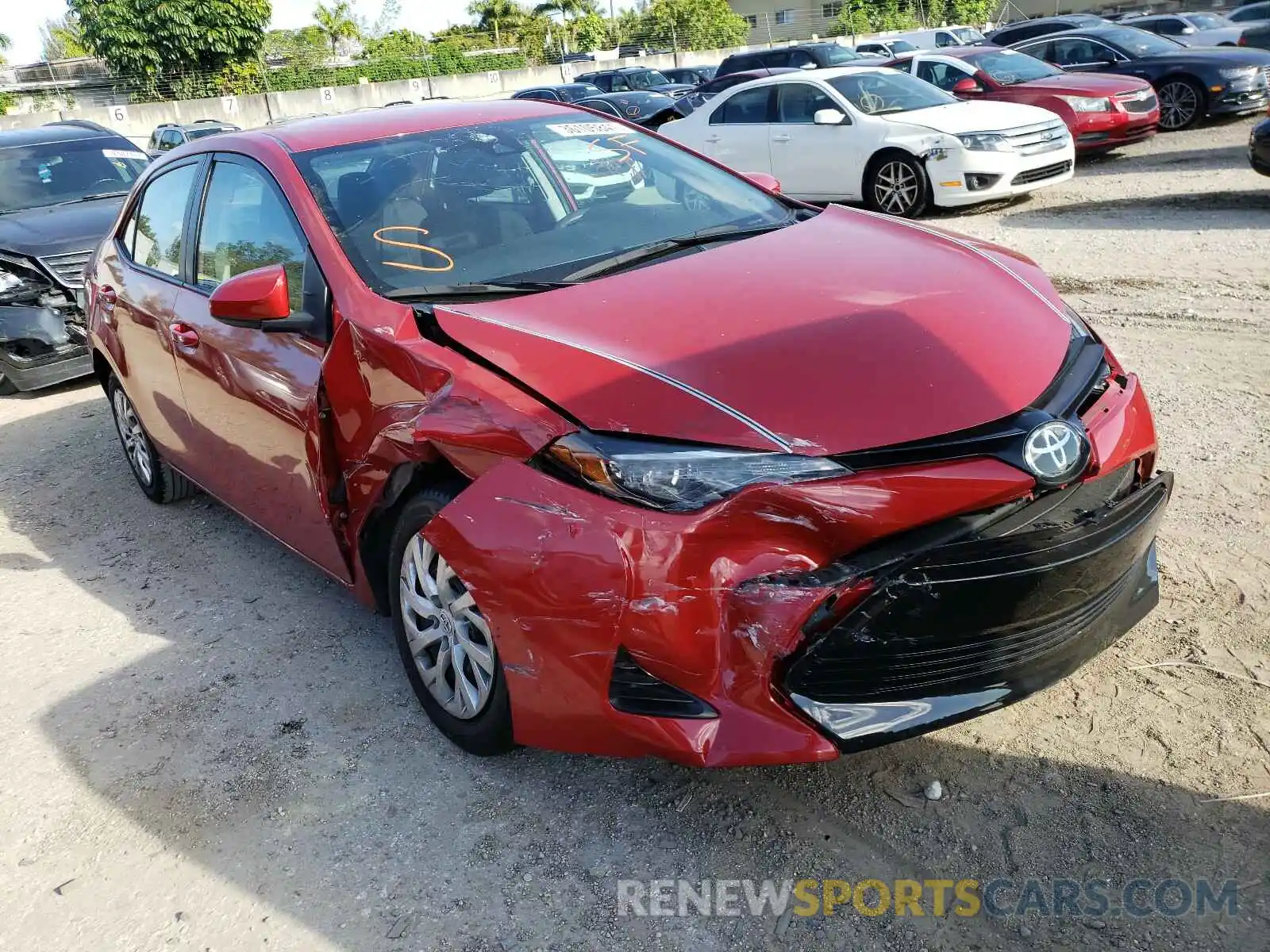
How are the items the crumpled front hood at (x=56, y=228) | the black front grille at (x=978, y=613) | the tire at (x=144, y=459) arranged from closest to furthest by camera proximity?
the black front grille at (x=978, y=613) → the tire at (x=144, y=459) → the crumpled front hood at (x=56, y=228)

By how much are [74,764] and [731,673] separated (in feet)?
7.20

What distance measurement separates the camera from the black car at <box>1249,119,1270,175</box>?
8.79m

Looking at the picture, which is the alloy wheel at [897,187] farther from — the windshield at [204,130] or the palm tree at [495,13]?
the palm tree at [495,13]

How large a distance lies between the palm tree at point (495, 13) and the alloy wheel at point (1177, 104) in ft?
168

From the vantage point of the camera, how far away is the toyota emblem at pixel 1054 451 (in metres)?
2.28

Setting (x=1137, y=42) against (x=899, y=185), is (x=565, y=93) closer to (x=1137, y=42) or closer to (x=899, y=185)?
(x=1137, y=42)

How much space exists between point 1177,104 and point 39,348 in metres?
14.0

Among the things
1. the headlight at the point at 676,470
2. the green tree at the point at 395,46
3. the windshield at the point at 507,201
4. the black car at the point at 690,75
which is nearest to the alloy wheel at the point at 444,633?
the headlight at the point at 676,470

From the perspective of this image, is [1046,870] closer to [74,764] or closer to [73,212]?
[74,764]

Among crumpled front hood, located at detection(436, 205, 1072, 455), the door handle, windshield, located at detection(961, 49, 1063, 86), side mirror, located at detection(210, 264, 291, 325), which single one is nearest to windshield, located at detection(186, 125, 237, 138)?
windshield, located at detection(961, 49, 1063, 86)

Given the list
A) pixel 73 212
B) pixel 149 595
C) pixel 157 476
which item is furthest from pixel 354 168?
pixel 73 212

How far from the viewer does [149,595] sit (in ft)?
14.1

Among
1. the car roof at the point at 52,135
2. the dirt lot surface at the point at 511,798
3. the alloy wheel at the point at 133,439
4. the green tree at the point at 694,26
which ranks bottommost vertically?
the dirt lot surface at the point at 511,798

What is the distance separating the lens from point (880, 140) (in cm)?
1034
